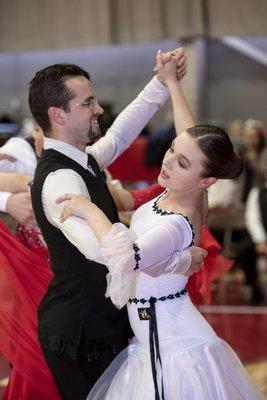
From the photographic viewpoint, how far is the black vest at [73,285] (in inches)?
91.5

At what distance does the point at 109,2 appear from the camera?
27.0 feet

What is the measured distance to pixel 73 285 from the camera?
2.34 metres

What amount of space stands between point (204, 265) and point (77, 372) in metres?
0.81

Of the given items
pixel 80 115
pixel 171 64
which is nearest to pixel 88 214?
pixel 80 115

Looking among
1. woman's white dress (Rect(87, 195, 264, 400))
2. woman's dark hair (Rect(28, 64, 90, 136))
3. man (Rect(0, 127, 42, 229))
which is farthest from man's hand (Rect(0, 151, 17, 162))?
woman's white dress (Rect(87, 195, 264, 400))

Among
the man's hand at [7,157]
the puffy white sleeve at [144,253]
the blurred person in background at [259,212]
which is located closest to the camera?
the puffy white sleeve at [144,253]

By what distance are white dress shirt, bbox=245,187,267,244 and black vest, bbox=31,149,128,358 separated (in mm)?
4169

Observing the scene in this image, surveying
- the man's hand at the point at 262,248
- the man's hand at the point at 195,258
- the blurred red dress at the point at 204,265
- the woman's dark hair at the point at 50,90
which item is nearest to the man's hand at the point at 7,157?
the blurred red dress at the point at 204,265

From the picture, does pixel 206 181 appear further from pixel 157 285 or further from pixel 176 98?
pixel 176 98

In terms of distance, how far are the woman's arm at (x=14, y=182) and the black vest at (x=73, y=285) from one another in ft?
1.60

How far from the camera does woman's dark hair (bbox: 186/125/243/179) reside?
2287 mm

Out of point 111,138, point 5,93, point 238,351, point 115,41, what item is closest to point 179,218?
point 111,138

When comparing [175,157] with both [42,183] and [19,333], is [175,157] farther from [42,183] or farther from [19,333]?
[19,333]

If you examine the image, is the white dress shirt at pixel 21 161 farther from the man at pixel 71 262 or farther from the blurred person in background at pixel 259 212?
the blurred person in background at pixel 259 212
